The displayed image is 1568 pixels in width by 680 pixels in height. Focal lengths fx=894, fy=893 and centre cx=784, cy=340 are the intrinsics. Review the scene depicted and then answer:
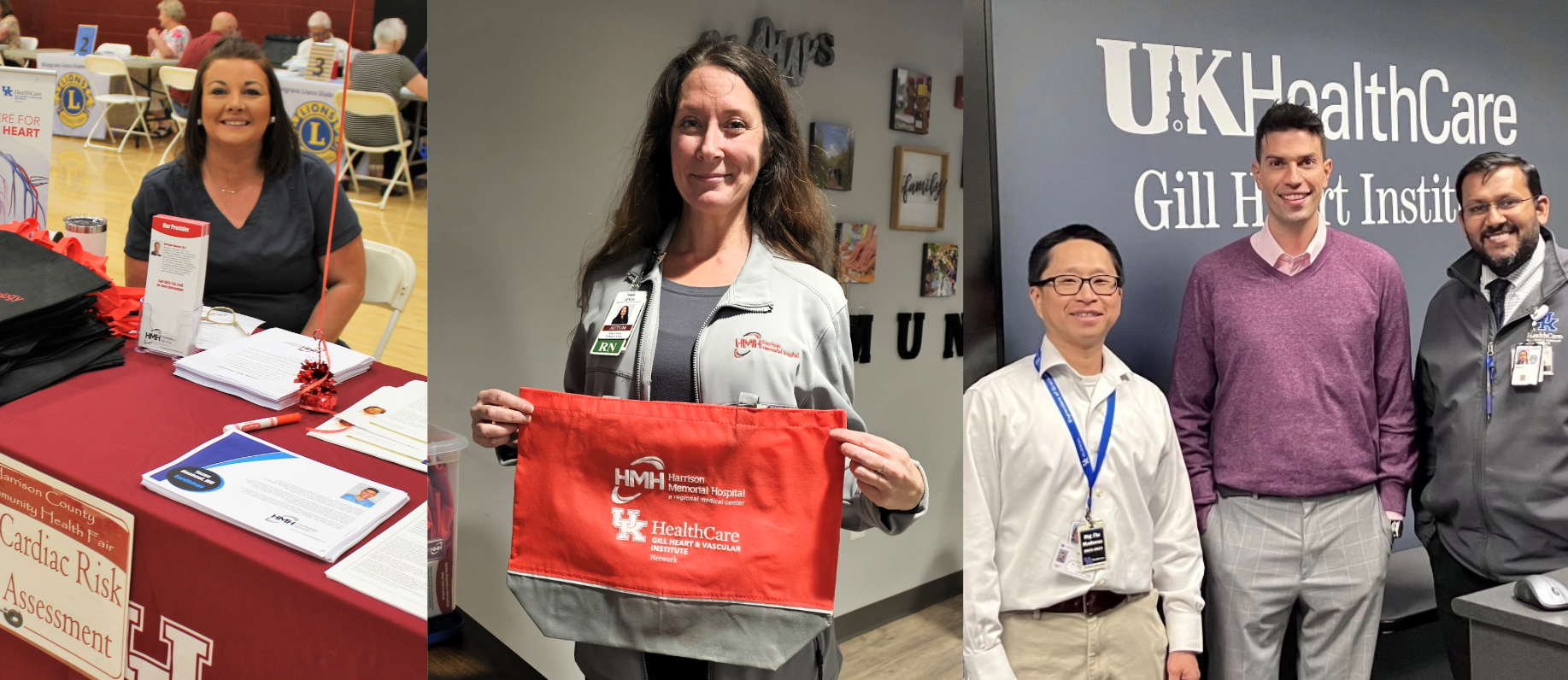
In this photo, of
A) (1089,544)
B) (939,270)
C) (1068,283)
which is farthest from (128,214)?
(1089,544)

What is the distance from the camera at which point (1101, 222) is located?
177 centimetres

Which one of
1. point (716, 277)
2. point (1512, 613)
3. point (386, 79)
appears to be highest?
point (386, 79)

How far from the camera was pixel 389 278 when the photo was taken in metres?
1.17

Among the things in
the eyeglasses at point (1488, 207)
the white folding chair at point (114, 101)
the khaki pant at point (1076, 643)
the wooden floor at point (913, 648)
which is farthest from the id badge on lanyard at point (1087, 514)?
the white folding chair at point (114, 101)

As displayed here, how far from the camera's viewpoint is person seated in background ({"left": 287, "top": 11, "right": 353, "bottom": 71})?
4.01 ft

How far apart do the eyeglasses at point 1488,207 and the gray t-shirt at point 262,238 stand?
2.70 meters

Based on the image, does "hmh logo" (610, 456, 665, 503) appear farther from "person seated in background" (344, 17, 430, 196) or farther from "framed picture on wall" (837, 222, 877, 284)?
"person seated in background" (344, 17, 430, 196)

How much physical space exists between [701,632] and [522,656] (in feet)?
0.73

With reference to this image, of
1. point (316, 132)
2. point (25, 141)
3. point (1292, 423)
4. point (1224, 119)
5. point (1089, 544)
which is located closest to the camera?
point (316, 132)

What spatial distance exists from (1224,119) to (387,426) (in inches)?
69.7

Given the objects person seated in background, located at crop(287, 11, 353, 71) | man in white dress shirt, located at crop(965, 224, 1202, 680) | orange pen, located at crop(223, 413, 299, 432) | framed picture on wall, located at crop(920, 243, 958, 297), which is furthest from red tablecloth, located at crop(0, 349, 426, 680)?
man in white dress shirt, located at crop(965, 224, 1202, 680)

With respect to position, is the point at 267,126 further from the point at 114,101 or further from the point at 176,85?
the point at 114,101

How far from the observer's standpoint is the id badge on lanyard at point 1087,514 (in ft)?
5.21

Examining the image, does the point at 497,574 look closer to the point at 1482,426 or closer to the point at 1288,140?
the point at 1288,140
